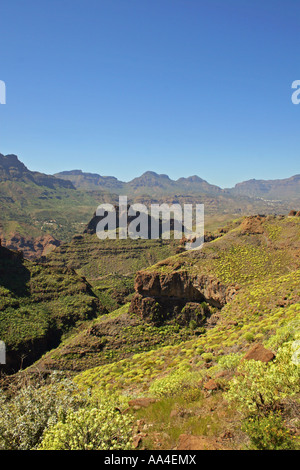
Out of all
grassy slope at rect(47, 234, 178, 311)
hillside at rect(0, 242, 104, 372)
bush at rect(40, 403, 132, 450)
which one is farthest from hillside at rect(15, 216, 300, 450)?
grassy slope at rect(47, 234, 178, 311)

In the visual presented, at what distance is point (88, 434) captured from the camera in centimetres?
877

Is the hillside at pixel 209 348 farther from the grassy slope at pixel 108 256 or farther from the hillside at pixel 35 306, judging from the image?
the grassy slope at pixel 108 256

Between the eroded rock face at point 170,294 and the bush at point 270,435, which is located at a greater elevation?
the bush at point 270,435

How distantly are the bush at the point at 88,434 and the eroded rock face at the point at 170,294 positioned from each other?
26623mm

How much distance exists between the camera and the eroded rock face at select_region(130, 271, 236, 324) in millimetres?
35000

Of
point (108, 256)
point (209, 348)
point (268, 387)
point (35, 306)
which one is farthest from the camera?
point (108, 256)

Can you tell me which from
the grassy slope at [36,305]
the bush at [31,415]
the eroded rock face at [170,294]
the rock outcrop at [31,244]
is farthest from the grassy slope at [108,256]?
the bush at [31,415]

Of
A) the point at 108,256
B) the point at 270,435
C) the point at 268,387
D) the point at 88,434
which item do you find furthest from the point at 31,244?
the point at 270,435

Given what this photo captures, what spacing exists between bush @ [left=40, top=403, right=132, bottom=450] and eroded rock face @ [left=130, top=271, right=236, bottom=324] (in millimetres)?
26623

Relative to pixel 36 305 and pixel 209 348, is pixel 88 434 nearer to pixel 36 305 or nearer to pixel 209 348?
pixel 209 348

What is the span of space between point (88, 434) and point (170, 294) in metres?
28.6

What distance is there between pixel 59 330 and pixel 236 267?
38502 mm

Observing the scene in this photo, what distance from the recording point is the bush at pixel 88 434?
814 centimetres
